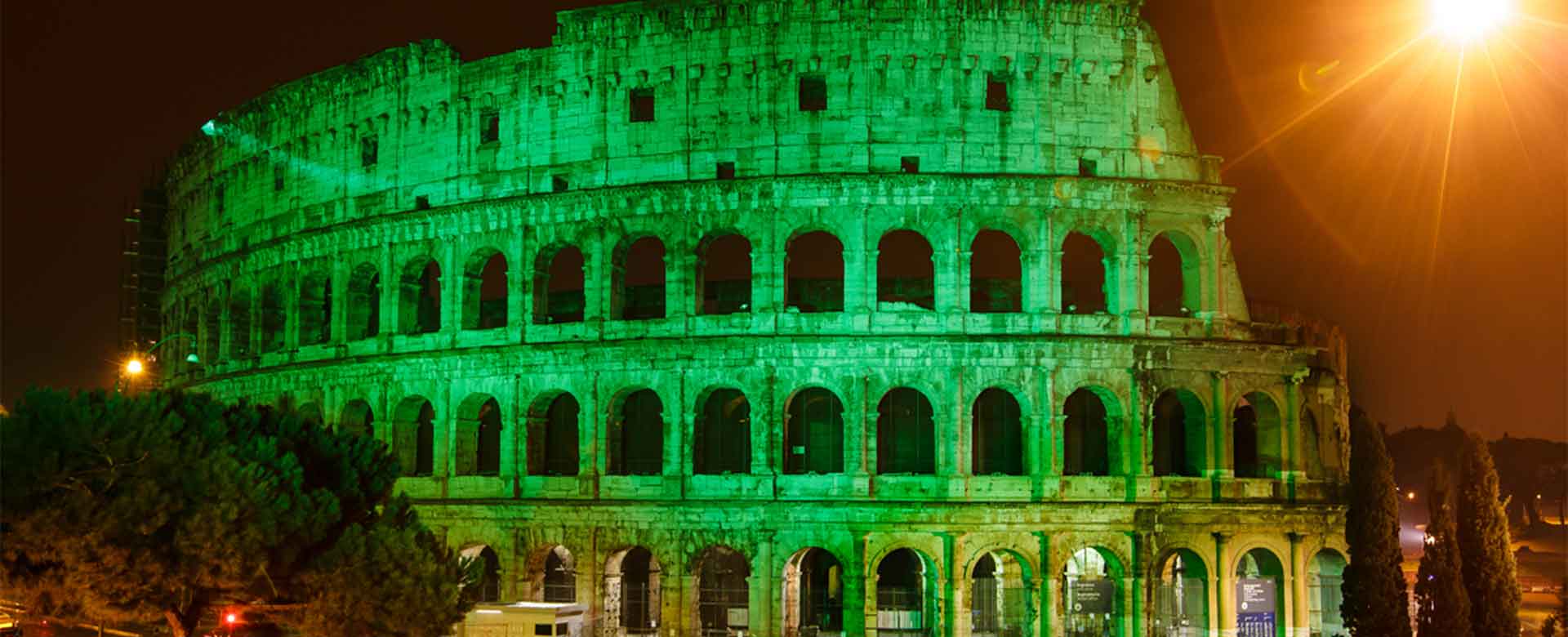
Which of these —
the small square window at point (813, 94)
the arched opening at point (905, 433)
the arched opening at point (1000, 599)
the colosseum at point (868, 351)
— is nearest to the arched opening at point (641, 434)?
the colosseum at point (868, 351)

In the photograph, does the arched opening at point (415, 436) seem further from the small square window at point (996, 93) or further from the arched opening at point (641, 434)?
the small square window at point (996, 93)

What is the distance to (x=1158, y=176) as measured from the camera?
123ft

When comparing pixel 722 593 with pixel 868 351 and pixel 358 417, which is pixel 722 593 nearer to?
pixel 868 351

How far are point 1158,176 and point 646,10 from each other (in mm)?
12210

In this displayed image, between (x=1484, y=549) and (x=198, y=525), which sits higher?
(x=198, y=525)

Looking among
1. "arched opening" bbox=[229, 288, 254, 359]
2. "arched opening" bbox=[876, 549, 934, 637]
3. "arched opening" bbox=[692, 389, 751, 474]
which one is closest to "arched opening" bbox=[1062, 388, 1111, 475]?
"arched opening" bbox=[876, 549, 934, 637]

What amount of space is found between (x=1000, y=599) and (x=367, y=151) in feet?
63.9

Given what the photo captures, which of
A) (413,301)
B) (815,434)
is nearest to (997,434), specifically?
(815,434)

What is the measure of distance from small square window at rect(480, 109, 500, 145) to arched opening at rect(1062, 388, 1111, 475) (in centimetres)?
1515

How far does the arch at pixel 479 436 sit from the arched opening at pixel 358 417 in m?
2.73

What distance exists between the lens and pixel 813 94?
37.7 m

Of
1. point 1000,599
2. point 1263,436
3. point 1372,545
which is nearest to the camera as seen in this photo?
point 1372,545

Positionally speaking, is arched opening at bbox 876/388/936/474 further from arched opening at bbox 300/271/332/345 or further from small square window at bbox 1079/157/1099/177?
arched opening at bbox 300/271/332/345

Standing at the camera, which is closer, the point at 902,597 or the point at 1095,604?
the point at 1095,604
